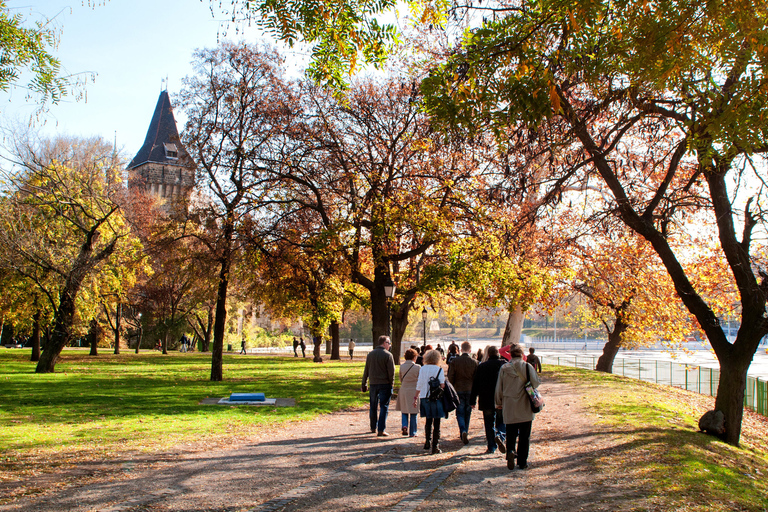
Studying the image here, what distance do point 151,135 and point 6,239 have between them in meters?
69.7

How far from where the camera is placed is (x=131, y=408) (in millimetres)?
13711

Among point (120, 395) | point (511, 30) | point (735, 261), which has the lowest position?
point (120, 395)

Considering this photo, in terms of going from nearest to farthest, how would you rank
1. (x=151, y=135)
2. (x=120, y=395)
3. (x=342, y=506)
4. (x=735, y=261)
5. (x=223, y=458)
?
(x=342, y=506) < (x=223, y=458) < (x=735, y=261) < (x=120, y=395) < (x=151, y=135)

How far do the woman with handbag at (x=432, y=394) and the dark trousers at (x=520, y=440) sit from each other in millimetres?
1337

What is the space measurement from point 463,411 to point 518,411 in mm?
2260

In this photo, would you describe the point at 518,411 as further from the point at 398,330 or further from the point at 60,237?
the point at 398,330

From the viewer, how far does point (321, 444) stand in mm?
9984

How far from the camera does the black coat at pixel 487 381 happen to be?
9.34 m

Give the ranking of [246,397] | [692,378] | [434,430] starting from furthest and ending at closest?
[692,378] → [246,397] → [434,430]

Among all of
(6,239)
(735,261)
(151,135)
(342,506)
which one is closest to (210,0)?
(342,506)

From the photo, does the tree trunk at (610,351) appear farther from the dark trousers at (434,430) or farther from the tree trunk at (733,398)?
the dark trousers at (434,430)

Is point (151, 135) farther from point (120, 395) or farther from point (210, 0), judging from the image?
point (210, 0)

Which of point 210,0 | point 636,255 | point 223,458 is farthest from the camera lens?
point 636,255

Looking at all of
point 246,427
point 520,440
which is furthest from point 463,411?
point 246,427
